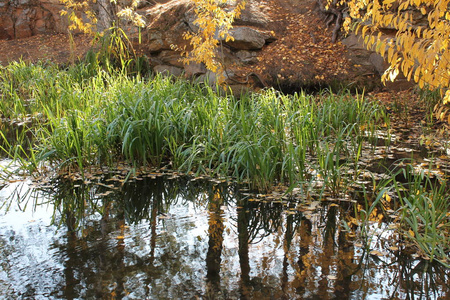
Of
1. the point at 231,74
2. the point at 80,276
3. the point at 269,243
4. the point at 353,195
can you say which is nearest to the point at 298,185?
the point at 353,195

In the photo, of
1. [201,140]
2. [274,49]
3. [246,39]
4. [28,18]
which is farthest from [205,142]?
[28,18]

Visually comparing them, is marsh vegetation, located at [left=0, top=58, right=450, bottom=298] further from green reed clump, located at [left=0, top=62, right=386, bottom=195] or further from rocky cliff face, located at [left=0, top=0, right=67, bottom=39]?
rocky cliff face, located at [left=0, top=0, right=67, bottom=39]

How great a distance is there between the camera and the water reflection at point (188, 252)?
2.38 metres

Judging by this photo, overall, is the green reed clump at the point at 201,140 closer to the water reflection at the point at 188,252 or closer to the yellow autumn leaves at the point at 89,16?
the water reflection at the point at 188,252

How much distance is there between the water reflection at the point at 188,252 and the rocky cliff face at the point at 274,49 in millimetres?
4786

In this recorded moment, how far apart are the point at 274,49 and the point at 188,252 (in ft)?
22.4

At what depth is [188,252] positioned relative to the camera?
9.28ft

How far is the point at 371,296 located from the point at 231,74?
21.2 ft

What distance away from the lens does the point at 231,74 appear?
27.4 feet

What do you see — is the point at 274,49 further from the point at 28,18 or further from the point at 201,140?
the point at 28,18

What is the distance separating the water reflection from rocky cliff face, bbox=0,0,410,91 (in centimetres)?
479

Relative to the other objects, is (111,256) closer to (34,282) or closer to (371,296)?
(34,282)

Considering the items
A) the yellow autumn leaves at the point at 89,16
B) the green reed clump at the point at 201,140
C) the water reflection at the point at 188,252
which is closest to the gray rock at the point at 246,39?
the yellow autumn leaves at the point at 89,16

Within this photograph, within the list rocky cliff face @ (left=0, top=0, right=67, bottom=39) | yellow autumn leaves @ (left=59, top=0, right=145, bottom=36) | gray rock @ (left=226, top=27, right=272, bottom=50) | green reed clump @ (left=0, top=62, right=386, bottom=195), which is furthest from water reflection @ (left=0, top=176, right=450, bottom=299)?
rocky cliff face @ (left=0, top=0, right=67, bottom=39)
